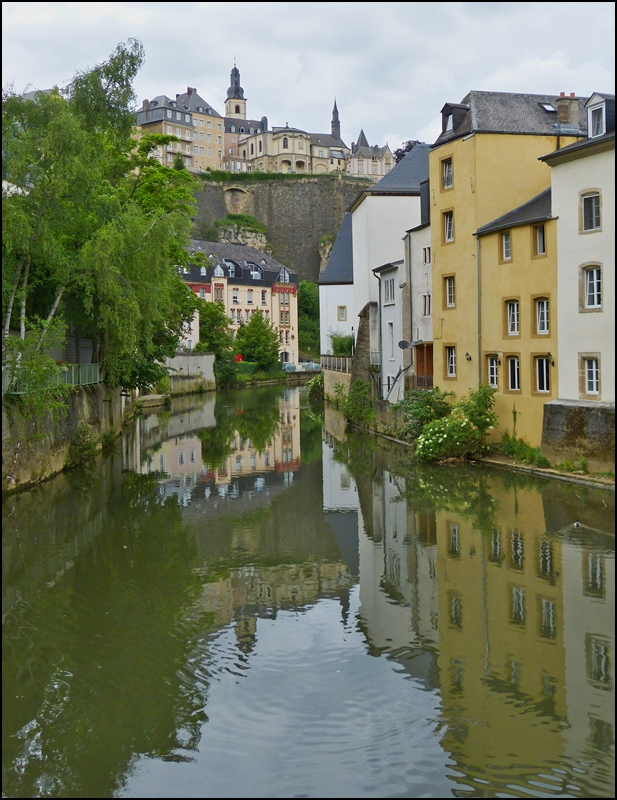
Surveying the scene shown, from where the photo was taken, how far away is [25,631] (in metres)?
10.9

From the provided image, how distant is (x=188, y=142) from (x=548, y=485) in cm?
A: 11031

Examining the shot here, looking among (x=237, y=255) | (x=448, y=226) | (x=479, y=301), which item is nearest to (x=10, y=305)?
(x=479, y=301)

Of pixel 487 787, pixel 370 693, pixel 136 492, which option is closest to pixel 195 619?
pixel 370 693

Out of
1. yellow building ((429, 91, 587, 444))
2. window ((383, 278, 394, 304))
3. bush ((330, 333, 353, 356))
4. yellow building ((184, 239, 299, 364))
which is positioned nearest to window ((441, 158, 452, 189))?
yellow building ((429, 91, 587, 444))

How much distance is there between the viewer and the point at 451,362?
2755 centimetres

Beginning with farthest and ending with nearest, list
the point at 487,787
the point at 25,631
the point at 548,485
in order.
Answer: the point at 548,485, the point at 25,631, the point at 487,787

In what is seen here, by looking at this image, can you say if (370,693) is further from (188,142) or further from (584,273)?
(188,142)

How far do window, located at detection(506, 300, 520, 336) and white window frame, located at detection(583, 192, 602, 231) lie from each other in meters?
3.29

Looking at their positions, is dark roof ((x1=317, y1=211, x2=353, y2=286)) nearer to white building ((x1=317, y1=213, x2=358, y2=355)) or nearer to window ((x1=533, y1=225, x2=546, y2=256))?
white building ((x1=317, y1=213, x2=358, y2=355))

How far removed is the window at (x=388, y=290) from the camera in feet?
113

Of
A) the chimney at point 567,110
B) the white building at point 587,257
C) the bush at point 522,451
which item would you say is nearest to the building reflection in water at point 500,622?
the bush at point 522,451

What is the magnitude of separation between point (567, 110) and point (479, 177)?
3.53 meters

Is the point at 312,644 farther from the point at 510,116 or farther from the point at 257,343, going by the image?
the point at 257,343

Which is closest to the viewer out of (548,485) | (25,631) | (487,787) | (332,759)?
(487,787)
